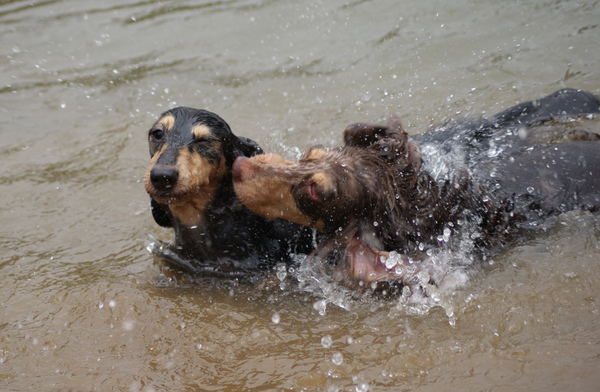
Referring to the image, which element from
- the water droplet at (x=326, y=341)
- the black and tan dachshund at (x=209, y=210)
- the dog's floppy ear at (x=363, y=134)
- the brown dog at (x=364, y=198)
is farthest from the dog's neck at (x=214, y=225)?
the water droplet at (x=326, y=341)

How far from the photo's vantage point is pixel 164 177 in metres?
3.97

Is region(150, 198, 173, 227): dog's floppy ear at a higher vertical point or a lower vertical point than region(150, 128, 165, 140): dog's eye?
lower

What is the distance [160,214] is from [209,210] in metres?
0.56

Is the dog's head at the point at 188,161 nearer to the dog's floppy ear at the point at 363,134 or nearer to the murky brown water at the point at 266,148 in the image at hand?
the murky brown water at the point at 266,148

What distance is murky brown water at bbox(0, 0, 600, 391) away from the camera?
361cm

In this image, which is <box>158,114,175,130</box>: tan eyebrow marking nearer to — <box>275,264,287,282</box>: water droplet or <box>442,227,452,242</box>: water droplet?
<box>275,264,287,282</box>: water droplet

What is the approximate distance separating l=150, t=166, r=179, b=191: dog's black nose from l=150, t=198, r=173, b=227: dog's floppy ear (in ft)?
2.62

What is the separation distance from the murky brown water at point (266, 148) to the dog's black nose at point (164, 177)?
0.94 m

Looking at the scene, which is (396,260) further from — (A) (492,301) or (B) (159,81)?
(B) (159,81)

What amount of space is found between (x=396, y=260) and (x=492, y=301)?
0.73 meters

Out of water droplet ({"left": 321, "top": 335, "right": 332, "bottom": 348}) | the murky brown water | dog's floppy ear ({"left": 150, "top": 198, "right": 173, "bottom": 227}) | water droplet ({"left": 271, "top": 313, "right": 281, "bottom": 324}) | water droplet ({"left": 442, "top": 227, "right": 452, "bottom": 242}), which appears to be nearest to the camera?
the murky brown water

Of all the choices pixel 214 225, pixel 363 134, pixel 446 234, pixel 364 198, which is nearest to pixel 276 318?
pixel 214 225

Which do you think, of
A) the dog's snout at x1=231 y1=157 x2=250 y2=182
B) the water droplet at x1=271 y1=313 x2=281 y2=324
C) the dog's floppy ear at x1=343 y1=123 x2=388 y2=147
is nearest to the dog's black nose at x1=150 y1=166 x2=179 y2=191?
the dog's snout at x1=231 y1=157 x2=250 y2=182

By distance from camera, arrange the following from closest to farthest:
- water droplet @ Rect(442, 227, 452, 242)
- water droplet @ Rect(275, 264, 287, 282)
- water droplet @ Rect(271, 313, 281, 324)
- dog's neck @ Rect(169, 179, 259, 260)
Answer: water droplet @ Rect(271, 313, 281, 324) < water droplet @ Rect(442, 227, 452, 242) < dog's neck @ Rect(169, 179, 259, 260) < water droplet @ Rect(275, 264, 287, 282)
